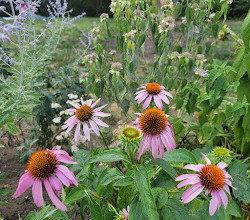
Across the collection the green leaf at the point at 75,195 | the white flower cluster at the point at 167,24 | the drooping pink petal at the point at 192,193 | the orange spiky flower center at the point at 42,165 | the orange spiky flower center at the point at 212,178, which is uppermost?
the white flower cluster at the point at 167,24

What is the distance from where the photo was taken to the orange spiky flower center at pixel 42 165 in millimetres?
721

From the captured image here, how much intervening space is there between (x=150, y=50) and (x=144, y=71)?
64.0 inches

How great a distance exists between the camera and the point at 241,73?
5.44ft

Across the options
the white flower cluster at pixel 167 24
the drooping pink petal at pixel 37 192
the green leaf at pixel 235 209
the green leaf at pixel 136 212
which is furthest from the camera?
the white flower cluster at pixel 167 24

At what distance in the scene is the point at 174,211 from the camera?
33.7 inches

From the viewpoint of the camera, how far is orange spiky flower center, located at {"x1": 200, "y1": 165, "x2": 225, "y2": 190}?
30.0 inches

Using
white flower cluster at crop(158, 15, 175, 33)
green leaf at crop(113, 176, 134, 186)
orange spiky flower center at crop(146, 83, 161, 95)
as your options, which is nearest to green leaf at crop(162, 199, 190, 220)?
green leaf at crop(113, 176, 134, 186)

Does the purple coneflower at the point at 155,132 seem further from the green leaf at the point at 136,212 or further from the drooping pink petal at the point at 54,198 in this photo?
the drooping pink petal at the point at 54,198

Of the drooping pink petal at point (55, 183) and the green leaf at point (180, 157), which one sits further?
the green leaf at point (180, 157)

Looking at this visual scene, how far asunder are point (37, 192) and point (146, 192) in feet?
1.03

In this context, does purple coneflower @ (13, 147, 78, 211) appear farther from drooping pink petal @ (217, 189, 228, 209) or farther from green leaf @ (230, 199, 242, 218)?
green leaf @ (230, 199, 242, 218)

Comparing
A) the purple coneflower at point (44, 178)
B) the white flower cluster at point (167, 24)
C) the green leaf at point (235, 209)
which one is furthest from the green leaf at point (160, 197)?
the white flower cluster at point (167, 24)

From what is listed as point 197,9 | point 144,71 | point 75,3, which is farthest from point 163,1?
point 75,3

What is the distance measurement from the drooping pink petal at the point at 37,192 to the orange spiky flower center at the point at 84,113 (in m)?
0.29
